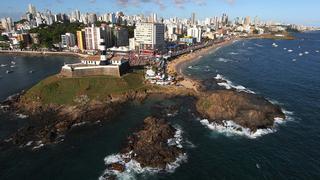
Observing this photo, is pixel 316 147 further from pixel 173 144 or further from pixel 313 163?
pixel 173 144

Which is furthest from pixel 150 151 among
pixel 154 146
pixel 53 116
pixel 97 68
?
pixel 97 68

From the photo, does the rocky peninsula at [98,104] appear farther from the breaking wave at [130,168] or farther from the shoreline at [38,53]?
the shoreline at [38,53]

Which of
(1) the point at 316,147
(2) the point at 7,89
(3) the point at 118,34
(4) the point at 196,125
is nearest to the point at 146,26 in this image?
(3) the point at 118,34

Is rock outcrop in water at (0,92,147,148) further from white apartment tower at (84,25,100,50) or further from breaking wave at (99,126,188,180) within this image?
white apartment tower at (84,25,100,50)

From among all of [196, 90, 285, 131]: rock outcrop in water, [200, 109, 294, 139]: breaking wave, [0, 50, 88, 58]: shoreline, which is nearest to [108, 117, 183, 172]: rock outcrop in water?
[200, 109, 294, 139]: breaking wave

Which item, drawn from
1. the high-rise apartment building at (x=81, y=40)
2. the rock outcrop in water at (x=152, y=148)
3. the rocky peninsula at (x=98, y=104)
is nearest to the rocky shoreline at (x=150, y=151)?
the rock outcrop in water at (x=152, y=148)
